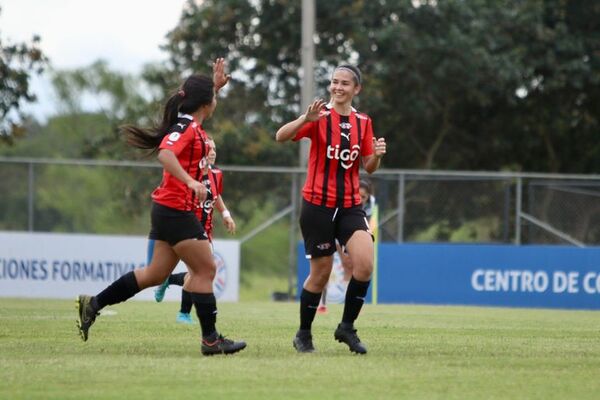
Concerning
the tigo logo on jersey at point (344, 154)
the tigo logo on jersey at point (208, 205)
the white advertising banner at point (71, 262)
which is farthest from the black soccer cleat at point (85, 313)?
the white advertising banner at point (71, 262)

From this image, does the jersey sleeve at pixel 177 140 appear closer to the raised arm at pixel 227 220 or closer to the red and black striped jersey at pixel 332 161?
the red and black striped jersey at pixel 332 161

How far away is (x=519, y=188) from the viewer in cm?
2311

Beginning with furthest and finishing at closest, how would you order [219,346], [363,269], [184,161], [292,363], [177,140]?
1. [363,269]
2. [219,346]
3. [184,161]
4. [177,140]
5. [292,363]

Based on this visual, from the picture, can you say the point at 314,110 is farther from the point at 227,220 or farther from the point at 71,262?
the point at 71,262

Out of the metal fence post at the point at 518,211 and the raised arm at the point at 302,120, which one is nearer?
the raised arm at the point at 302,120

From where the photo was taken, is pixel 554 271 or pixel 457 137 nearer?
pixel 554 271

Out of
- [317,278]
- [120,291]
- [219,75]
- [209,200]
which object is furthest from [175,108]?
[209,200]

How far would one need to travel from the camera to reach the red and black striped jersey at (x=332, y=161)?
9.36m

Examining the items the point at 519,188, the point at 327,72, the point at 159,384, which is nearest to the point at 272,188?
the point at 519,188

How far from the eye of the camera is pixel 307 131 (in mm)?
9328

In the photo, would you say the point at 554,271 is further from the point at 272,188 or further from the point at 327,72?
the point at 327,72

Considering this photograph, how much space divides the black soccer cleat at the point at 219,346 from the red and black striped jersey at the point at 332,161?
1201 mm

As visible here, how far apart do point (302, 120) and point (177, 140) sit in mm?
937

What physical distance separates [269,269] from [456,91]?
814 centimetres
